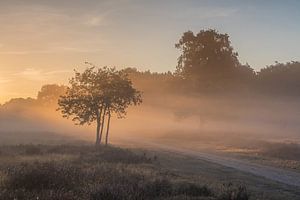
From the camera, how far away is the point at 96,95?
56.7 meters

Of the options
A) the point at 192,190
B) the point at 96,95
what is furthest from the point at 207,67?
the point at 192,190

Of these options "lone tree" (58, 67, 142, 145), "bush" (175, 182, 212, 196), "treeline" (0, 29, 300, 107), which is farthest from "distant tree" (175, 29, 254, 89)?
"bush" (175, 182, 212, 196)

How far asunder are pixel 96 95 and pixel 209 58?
3004 cm

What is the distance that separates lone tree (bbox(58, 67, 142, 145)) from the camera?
56688 mm

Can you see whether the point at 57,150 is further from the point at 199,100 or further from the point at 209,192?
the point at 199,100

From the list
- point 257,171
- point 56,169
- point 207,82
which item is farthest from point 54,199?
point 207,82

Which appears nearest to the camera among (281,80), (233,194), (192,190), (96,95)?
(233,194)

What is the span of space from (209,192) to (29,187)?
639cm

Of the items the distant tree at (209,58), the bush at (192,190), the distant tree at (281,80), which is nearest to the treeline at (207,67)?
the distant tree at (209,58)

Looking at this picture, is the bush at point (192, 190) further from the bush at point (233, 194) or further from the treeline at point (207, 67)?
the treeline at point (207, 67)

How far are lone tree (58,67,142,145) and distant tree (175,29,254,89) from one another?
2514 centimetres

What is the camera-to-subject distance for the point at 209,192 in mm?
18031

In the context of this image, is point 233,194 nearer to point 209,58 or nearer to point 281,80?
point 209,58

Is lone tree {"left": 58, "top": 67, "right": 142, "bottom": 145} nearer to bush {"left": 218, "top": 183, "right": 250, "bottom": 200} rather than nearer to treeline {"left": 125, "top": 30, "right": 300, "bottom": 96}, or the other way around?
treeline {"left": 125, "top": 30, "right": 300, "bottom": 96}
